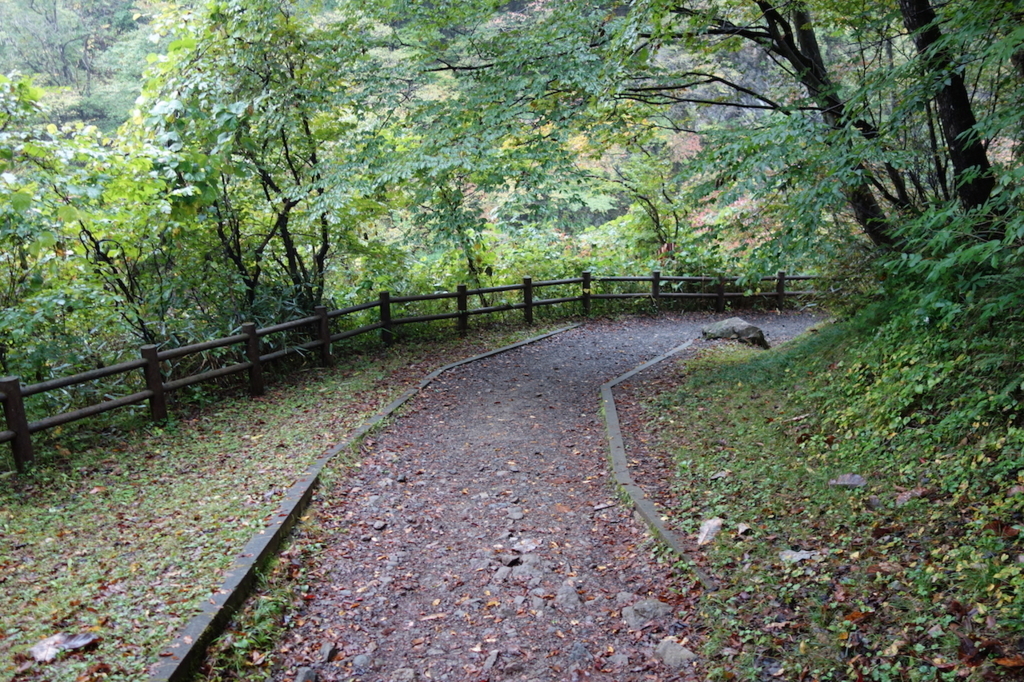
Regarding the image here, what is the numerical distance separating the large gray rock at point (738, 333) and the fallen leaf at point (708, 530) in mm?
8307

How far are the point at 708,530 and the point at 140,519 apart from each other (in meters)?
4.26

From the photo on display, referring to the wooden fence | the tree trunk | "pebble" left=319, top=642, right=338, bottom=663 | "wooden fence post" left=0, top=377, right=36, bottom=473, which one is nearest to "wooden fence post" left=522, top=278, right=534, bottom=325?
the wooden fence

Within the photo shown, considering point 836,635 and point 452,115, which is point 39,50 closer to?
point 452,115

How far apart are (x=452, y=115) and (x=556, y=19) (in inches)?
74.8

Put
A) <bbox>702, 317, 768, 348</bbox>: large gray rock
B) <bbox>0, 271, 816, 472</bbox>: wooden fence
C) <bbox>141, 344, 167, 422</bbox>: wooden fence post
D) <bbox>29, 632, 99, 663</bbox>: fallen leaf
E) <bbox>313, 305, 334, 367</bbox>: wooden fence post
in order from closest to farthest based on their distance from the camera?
<bbox>29, 632, 99, 663</bbox>: fallen leaf < <bbox>0, 271, 816, 472</bbox>: wooden fence < <bbox>141, 344, 167, 422</bbox>: wooden fence post < <bbox>313, 305, 334, 367</bbox>: wooden fence post < <bbox>702, 317, 768, 348</bbox>: large gray rock

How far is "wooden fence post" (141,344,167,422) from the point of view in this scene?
693 cm

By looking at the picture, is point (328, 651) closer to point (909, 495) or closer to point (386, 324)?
point (909, 495)

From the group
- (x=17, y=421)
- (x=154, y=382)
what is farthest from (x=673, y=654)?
(x=154, y=382)

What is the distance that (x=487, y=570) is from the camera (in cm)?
470

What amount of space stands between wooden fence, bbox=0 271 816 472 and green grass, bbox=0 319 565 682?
370 mm

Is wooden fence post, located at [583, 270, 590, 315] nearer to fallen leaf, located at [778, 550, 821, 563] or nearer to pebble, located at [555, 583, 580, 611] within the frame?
pebble, located at [555, 583, 580, 611]

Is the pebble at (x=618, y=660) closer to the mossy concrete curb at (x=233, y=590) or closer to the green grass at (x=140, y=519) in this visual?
the mossy concrete curb at (x=233, y=590)

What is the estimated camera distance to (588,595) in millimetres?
4344

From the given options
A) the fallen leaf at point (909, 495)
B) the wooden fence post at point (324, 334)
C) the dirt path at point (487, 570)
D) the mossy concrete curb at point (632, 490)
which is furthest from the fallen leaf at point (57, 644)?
the wooden fence post at point (324, 334)
